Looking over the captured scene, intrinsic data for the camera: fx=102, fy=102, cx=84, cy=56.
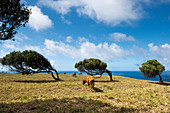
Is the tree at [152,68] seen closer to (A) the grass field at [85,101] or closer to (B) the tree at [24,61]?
(A) the grass field at [85,101]

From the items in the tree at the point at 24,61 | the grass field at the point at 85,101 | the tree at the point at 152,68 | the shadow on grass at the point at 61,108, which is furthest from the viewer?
the tree at the point at 152,68

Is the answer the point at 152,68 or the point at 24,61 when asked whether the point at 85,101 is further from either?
the point at 152,68

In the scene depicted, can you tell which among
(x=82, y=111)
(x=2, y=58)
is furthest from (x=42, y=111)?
(x=2, y=58)

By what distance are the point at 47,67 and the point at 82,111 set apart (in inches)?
1233

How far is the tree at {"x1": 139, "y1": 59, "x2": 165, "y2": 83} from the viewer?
43.5 m

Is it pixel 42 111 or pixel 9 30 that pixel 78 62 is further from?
pixel 42 111

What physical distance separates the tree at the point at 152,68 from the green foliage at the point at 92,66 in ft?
72.4

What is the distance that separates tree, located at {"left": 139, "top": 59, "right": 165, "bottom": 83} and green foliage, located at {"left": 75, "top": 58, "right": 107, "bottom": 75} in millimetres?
22064

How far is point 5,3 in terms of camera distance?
36.9 ft

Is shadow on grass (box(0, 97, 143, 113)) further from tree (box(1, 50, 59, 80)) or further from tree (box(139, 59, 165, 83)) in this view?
tree (box(139, 59, 165, 83))

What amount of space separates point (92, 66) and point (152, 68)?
27728 millimetres

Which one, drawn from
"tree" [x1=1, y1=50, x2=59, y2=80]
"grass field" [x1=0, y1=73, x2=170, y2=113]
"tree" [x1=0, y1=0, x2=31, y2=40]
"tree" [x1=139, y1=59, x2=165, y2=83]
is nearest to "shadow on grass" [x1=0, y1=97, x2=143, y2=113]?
"grass field" [x1=0, y1=73, x2=170, y2=113]

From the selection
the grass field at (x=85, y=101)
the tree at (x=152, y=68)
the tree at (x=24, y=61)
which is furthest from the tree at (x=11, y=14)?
the tree at (x=152, y=68)

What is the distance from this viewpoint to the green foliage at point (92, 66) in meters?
34.5
